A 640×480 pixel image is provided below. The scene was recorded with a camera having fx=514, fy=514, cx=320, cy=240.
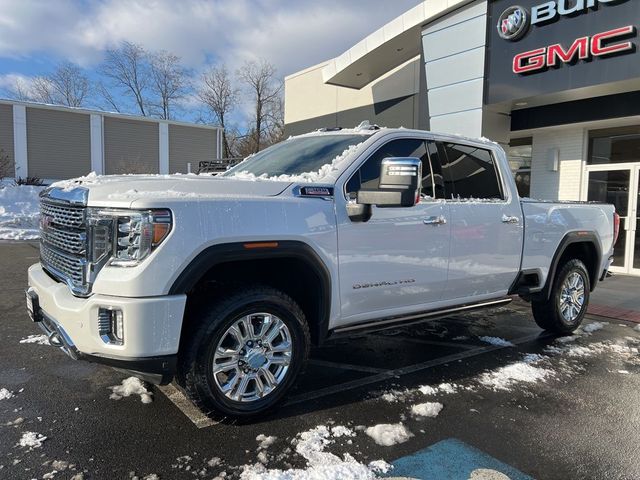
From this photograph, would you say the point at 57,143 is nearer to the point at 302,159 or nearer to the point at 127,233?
the point at 302,159

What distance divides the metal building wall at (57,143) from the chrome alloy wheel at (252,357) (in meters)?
32.0

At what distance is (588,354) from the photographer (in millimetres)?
5238

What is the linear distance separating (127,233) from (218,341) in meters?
0.85

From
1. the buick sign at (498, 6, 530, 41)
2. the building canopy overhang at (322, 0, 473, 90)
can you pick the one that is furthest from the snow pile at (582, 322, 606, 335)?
the building canopy overhang at (322, 0, 473, 90)

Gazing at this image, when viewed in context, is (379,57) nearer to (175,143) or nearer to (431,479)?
(431,479)

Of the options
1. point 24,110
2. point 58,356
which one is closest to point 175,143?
point 24,110

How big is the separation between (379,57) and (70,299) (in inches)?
477

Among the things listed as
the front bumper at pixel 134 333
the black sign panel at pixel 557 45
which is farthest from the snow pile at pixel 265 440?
the black sign panel at pixel 557 45

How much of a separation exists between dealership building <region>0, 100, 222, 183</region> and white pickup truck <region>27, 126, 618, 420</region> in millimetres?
28908

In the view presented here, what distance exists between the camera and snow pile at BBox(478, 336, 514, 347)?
18.0ft

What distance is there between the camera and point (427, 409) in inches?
145

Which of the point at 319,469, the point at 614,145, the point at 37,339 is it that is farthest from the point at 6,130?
the point at 319,469

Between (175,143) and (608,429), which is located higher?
(175,143)

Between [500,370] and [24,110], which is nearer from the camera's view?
[500,370]
